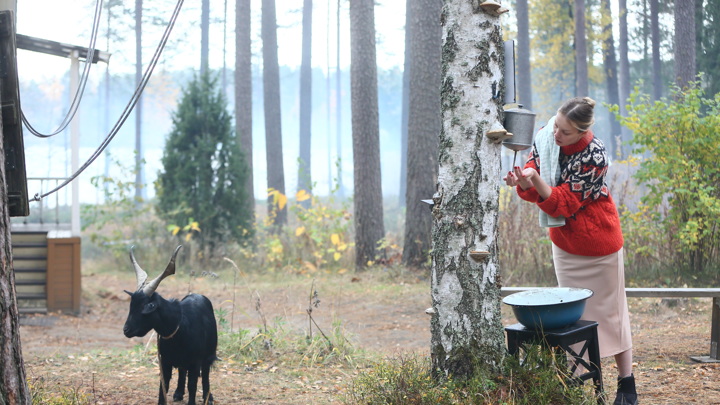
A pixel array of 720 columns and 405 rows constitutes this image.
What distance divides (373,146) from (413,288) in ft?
12.0

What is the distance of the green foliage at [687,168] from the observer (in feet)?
26.9

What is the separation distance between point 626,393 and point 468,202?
1524mm

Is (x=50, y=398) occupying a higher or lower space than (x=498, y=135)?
lower

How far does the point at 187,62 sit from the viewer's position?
42.5 meters

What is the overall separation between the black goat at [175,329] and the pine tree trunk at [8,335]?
3.30ft

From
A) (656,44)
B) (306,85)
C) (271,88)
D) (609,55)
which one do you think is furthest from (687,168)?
(306,85)

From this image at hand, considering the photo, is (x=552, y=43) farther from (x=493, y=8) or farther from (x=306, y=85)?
(x=493, y=8)

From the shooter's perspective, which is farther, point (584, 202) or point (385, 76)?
point (385, 76)

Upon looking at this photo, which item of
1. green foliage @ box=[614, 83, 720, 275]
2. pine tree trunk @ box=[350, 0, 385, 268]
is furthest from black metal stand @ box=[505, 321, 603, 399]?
pine tree trunk @ box=[350, 0, 385, 268]

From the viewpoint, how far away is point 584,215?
4.05 m

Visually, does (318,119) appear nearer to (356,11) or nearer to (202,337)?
(356,11)

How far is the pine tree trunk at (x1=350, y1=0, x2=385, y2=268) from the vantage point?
1270cm

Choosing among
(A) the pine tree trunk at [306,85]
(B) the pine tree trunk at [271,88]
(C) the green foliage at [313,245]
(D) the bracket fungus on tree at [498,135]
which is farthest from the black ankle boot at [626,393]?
(A) the pine tree trunk at [306,85]

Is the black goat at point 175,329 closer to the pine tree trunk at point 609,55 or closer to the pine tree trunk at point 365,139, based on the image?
the pine tree trunk at point 365,139
